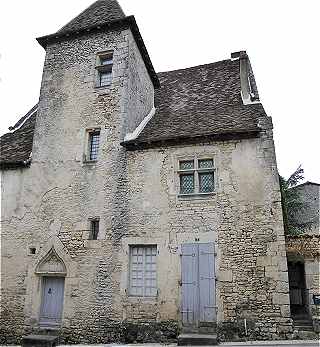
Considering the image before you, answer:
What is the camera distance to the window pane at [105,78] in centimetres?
1105

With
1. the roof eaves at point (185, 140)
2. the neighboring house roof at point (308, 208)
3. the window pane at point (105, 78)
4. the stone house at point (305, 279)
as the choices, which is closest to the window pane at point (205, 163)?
the roof eaves at point (185, 140)

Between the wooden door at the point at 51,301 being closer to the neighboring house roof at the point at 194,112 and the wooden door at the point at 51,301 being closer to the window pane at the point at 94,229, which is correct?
the window pane at the point at 94,229

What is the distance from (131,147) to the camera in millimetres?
9812

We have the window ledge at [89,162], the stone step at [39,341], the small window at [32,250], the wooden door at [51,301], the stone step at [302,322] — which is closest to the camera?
the stone step at [302,322]

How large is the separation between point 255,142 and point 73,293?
6.22 metres

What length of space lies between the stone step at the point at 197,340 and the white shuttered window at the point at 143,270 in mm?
1319

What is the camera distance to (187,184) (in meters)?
9.27

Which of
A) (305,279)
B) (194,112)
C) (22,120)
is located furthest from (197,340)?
(22,120)

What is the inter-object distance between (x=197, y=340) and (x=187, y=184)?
3.83m

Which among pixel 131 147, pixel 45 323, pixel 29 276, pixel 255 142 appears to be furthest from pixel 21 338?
pixel 255 142

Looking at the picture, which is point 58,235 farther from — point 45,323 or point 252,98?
point 252,98

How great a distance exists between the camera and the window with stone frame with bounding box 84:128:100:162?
10.2 metres

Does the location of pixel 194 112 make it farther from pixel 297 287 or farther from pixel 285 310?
pixel 285 310

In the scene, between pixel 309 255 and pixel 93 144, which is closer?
pixel 309 255
